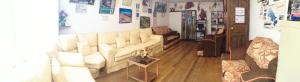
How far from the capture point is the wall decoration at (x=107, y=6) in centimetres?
527

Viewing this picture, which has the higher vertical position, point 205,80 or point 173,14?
point 173,14

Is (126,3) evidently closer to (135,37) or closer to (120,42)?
(135,37)

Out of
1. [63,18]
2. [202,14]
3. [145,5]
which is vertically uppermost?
[145,5]

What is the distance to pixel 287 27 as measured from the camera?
170 cm

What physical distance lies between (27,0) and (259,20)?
4.23 metres

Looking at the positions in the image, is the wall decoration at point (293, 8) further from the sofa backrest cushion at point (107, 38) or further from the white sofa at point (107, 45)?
the sofa backrest cushion at point (107, 38)

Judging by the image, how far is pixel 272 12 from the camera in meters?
3.62

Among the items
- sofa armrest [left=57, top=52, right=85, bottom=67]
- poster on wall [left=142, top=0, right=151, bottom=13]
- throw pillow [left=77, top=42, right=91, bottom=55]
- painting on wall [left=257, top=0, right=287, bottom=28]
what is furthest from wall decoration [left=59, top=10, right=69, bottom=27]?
painting on wall [left=257, top=0, right=287, bottom=28]

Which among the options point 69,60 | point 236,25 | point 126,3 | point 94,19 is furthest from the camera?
point 126,3

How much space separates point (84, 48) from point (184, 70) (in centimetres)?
215

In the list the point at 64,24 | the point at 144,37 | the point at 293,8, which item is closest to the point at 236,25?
the point at 144,37

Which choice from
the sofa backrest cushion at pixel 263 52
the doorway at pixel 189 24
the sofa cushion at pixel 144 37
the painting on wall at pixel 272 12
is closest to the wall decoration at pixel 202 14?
the doorway at pixel 189 24

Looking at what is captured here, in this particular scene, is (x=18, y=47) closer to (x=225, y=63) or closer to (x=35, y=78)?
(x=35, y=78)

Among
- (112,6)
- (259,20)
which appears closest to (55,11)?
(112,6)
